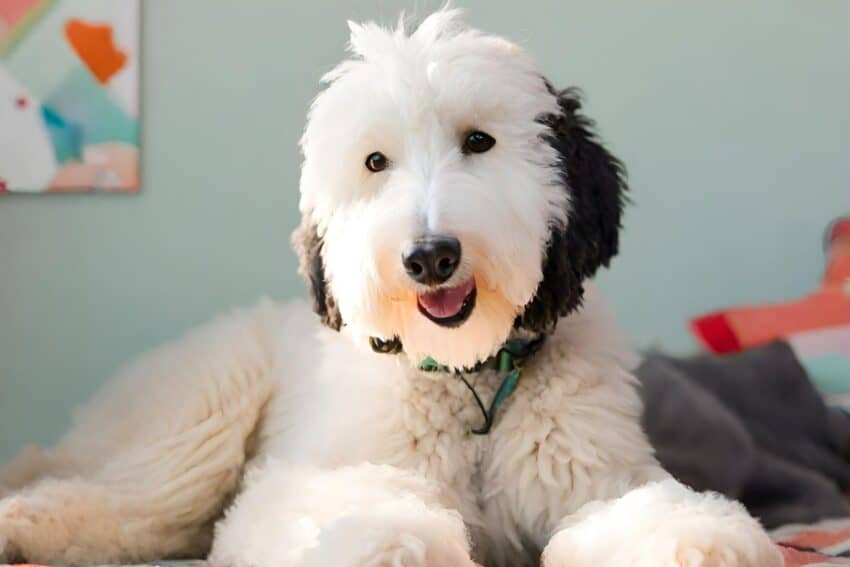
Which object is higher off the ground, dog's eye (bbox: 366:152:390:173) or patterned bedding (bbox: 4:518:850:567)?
dog's eye (bbox: 366:152:390:173)

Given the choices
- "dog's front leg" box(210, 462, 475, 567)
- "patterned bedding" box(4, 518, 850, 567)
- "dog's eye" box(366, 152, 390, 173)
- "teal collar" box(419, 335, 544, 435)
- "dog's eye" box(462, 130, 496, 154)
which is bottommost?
"patterned bedding" box(4, 518, 850, 567)

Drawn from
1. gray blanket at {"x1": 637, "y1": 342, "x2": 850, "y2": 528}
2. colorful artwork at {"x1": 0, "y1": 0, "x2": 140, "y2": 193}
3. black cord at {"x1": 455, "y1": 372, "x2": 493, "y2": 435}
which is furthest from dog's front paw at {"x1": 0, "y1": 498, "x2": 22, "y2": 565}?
gray blanket at {"x1": 637, "y1": 342, "x2": 850, "y2": 528}

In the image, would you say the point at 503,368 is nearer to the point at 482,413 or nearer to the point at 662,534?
the point at 482,413

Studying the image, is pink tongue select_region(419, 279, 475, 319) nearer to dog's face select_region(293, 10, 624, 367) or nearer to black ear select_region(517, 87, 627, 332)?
dog's face select_region(293, 10, 624, 367)

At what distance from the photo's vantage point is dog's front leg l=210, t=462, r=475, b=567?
102 centimetres

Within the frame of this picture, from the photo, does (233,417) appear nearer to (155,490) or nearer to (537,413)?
(155,490)

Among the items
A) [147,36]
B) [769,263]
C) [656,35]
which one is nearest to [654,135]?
[656,35]

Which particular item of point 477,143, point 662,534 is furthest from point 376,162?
point 662,534

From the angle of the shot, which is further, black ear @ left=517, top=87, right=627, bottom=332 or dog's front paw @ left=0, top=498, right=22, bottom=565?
dog's front paw @ left=0, top=498, right=22, bottom=565

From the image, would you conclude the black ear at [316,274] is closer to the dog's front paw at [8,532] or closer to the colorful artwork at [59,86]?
the dog's front paw at [8,532]

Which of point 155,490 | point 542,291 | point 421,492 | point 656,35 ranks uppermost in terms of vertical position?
point 656,35

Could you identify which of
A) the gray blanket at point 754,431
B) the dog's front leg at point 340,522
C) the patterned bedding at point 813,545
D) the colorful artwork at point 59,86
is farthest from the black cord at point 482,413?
the colorful artwork at point 59,86

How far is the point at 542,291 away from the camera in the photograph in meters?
1.26

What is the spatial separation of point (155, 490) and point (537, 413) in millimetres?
609
